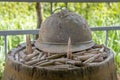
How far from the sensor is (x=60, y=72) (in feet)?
4.19

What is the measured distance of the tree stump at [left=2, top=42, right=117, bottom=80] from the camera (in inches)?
50.4

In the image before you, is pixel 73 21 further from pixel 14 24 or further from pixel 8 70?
pixel 14 24

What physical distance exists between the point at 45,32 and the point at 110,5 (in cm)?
223

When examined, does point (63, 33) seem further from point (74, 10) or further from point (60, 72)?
point (74, 10)

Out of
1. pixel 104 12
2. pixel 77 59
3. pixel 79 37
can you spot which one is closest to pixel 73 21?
pixel 79 37

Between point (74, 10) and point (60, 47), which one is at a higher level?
point (74, 10)

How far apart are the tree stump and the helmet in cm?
20

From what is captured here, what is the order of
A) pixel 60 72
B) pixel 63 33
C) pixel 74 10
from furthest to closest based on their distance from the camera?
1. pixel 74 10
2. pixel 63 33
3. pixel 60 72

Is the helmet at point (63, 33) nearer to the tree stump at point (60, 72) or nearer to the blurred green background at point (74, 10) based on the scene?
the tree stump at point (60, 72)

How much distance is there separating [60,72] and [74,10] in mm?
2224

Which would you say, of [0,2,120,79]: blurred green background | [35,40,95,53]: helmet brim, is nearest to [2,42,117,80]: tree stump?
[35,40,95,53]: helmet brim

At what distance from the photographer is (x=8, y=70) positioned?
1438mm

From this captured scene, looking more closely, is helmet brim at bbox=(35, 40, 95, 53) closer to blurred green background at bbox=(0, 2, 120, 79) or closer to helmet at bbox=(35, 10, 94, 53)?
helmet at bbox=(35, 10, 94, 53)

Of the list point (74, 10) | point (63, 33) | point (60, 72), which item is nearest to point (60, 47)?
point (63, 33)
